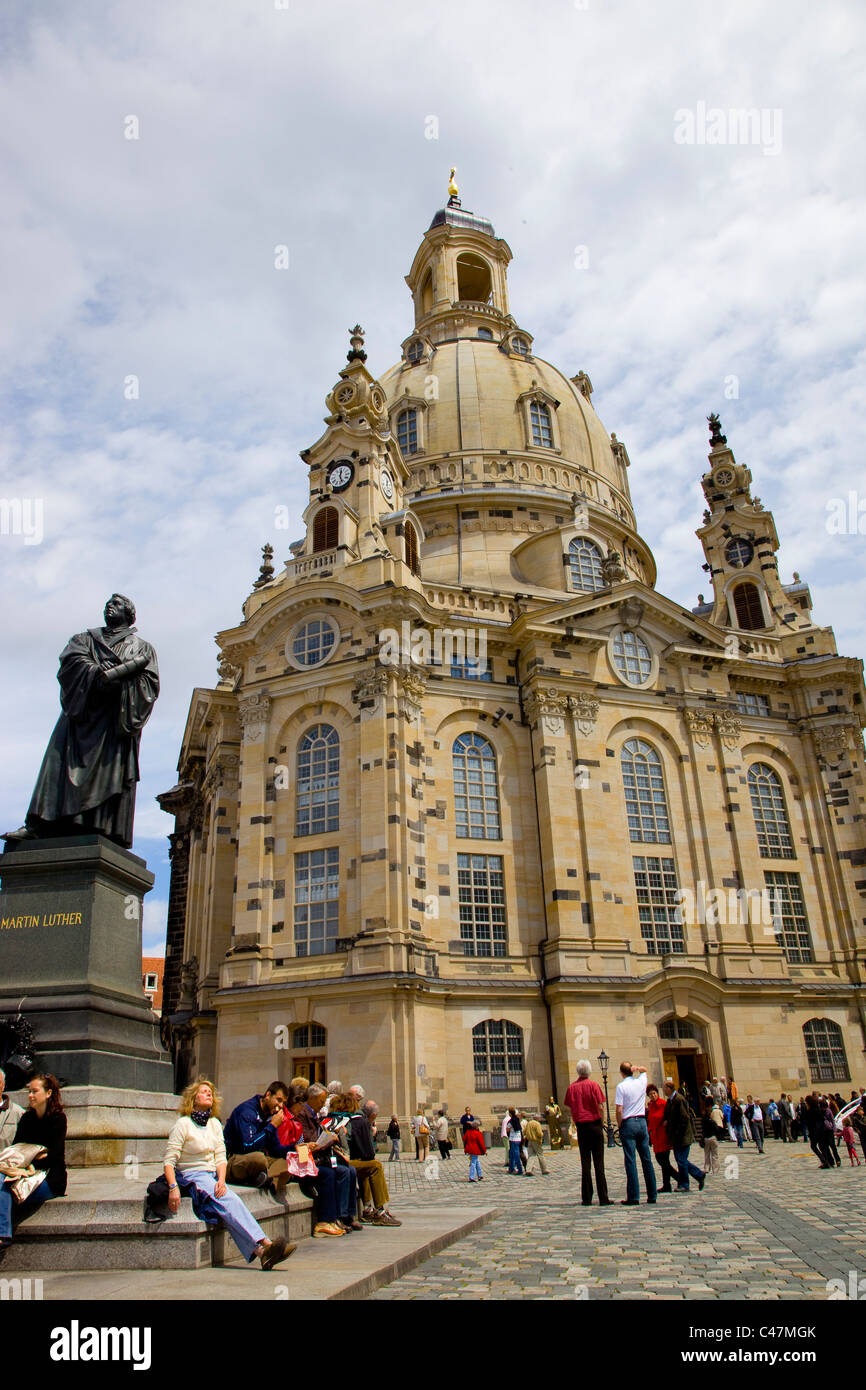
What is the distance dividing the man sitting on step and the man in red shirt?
4582 millimetres

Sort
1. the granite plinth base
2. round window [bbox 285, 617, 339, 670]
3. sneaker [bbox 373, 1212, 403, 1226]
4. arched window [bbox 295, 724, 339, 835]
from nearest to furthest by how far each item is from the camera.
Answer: the granite plinth base < sneaker [bbox 373, 1212, 403, 1226] < arched window [bbox 295, 724, 339, 835] < round window [bbox 285, 617, 339, 670]

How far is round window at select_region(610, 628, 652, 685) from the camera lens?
40219 mm

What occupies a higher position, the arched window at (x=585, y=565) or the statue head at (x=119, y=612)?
the arched window at (x=585, y=565)

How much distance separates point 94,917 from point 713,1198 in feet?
34.7

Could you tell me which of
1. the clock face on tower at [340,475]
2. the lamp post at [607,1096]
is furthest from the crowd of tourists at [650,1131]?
the clock face on tower at [340,475]

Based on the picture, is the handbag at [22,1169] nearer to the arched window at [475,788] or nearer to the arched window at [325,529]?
the arched window at [475,788]

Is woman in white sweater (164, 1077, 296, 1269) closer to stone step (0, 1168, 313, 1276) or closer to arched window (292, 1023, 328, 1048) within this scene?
stone step (0, 1168, 313, 1276)

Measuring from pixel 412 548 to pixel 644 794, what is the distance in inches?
547

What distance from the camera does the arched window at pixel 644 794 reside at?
38.2m

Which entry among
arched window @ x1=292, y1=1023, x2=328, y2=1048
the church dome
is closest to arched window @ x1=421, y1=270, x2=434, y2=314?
the church dome

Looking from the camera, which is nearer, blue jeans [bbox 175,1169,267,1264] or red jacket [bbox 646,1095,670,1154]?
blue jeans [bbox 175,1169,267,1264]

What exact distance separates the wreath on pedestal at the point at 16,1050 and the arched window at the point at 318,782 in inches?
967

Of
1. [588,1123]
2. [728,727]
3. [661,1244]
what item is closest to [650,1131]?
[588,1123]
